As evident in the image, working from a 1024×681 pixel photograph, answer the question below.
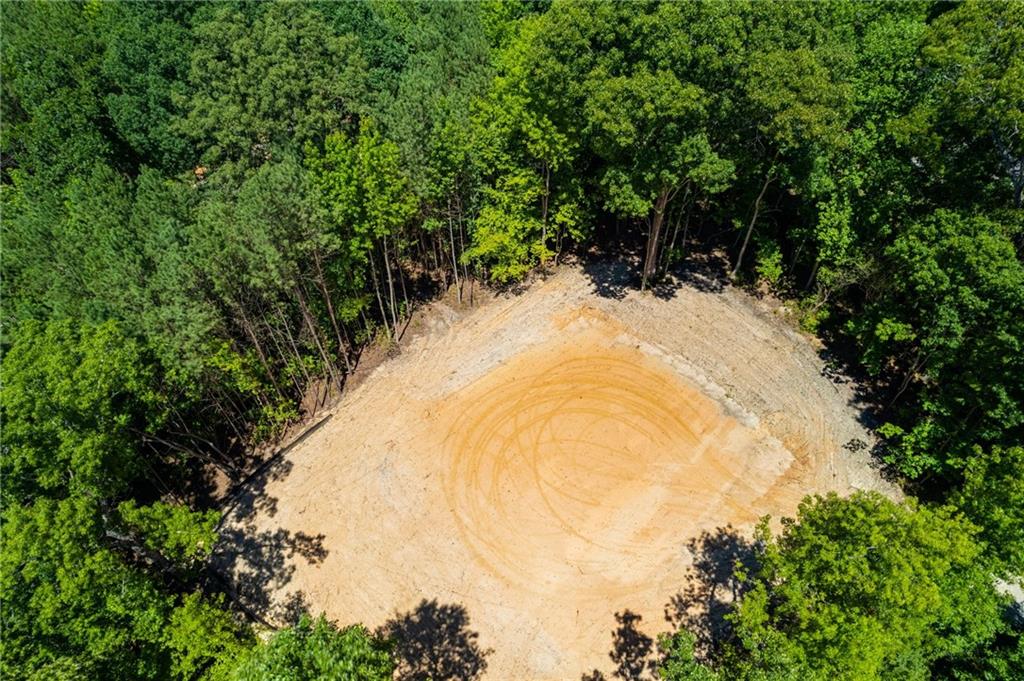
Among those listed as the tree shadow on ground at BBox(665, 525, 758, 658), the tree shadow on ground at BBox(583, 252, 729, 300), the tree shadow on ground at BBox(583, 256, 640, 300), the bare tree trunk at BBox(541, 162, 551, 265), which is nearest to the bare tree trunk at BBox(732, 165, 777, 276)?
the tree shadow on ground at BBox(583, 252, 729, 300)

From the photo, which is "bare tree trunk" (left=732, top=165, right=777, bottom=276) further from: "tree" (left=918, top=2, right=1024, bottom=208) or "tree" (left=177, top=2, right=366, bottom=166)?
"tree" (left=177, top=2, right=366, bottom=166)

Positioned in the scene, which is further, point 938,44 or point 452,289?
point 452,289

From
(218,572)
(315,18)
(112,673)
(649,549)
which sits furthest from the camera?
(315,18)

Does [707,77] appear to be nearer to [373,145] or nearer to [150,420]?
[373,145]

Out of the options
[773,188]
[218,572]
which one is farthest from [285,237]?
[773,188]

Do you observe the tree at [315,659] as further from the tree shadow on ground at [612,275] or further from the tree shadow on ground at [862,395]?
the tree shadow on ground at [612,275]
